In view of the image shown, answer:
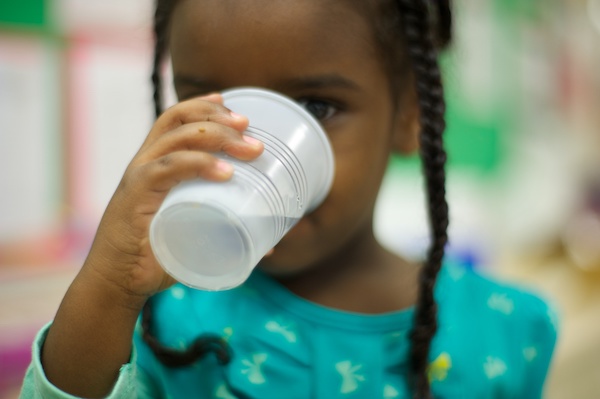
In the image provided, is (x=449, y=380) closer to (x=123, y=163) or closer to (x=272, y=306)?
(x=272, y=306)

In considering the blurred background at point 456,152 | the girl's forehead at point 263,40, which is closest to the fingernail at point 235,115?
the girl's forehead at point 263,40

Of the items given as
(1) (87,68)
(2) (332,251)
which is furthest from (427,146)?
(1) (87,68)

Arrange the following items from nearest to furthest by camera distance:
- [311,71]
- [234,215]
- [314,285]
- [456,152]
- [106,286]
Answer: [234,215] < [106,286] < [311,71] < [314,285] < [456,152]

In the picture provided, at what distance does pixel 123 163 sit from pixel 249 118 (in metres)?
0.83

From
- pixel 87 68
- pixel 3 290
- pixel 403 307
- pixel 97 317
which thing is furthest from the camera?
pixel 87 68

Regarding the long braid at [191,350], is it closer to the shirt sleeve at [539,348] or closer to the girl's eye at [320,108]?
the girl's eye at [320,108]

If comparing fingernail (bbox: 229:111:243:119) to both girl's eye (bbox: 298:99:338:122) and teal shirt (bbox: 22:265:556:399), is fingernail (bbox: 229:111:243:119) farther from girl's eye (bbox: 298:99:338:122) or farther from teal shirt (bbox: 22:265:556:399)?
teal shirt (bbox: 22:265:556:399)

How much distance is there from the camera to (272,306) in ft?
2.50

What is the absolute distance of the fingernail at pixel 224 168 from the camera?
461mm

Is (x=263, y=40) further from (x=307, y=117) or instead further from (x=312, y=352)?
(x=312, y=352)

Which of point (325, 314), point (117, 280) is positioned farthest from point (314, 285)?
point (117, 280)

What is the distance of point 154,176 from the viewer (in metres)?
0.50

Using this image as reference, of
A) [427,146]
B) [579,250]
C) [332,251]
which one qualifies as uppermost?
[427,146]

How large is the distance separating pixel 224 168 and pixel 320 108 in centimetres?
24
